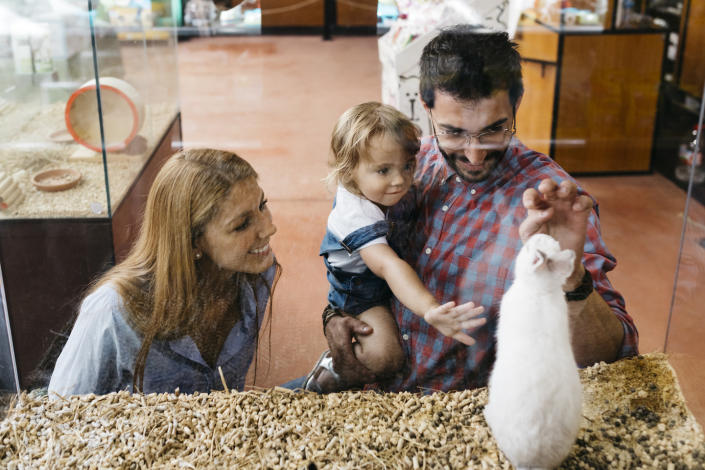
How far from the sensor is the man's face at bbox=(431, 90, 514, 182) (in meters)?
1.29

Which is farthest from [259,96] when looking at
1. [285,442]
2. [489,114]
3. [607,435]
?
[607,435]

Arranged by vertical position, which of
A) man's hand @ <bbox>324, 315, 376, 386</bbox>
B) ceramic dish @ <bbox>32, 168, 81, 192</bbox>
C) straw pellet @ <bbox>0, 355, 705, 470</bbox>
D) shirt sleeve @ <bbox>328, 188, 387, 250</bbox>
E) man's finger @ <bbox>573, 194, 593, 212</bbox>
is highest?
man's finger @ <bbox>573, 194, 593, 212</bbox>

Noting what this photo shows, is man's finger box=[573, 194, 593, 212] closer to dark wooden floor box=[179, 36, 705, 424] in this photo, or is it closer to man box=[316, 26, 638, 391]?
man box=[316, 26, 638, 391]

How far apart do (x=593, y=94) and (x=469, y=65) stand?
24.5 inches

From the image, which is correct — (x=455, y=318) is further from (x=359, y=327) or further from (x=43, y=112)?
(x=43, y=112)

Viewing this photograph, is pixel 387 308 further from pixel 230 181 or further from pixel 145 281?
pixel 145 281

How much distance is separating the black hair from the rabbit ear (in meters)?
0.37

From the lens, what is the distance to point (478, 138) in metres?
1.31

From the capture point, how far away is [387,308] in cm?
139

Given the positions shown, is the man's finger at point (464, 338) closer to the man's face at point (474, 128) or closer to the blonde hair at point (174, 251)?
the man's face at point (474, 128)

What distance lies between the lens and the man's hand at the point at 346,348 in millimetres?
1446

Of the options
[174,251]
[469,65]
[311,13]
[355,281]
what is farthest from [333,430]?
[311,13]

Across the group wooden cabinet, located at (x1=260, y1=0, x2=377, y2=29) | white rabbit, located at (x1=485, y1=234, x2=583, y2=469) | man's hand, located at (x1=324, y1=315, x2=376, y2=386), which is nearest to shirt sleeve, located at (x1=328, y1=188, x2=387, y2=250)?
man's hand, located at (x1=324, y1=315, x2=376, y2=386)

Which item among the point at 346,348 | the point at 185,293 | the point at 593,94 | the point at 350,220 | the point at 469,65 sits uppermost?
the point at 469,65
